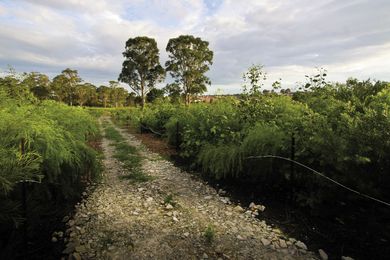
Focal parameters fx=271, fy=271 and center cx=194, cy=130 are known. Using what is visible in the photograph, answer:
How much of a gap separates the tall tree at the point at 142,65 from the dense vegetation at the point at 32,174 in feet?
104

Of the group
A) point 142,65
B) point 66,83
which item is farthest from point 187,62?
point 66,83

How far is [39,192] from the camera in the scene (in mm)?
2969

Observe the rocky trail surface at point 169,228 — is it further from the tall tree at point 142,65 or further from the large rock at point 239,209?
the tall tree at point 142,65

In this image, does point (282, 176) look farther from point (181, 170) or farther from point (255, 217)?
point (181, 170)

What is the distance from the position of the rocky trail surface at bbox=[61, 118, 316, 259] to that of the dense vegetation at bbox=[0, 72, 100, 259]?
367 millimetres

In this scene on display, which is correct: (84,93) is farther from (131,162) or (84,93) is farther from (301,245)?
(301,245)

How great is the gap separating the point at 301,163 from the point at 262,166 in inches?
25.3

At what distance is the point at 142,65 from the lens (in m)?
34.9

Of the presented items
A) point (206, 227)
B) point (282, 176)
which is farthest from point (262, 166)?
point (206, 227)

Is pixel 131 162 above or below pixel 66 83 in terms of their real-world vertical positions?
below

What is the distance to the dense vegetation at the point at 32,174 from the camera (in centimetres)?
243

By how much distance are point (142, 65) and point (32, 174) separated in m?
33.9

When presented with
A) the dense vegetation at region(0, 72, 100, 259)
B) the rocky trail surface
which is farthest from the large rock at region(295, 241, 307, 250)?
the dense vegetation at region(0, 72, 100, 259)

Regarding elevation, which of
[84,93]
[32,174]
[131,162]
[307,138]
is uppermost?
[84,93]
